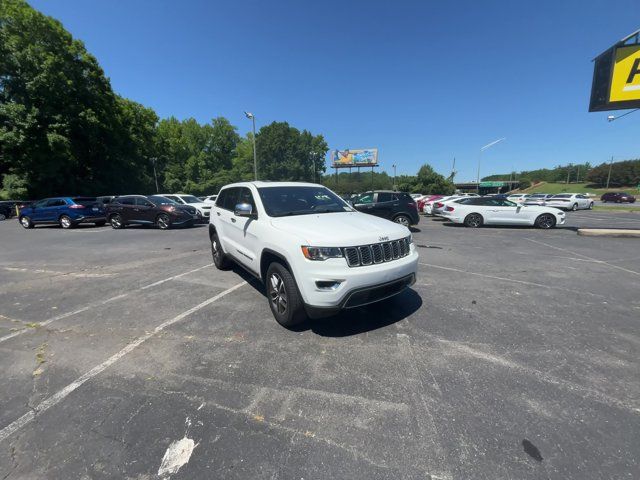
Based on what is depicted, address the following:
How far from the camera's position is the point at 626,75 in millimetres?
11477

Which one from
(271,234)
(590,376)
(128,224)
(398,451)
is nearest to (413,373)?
(398,451)

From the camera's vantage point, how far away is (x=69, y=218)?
14.7 metres

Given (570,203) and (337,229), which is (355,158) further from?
(337,229)

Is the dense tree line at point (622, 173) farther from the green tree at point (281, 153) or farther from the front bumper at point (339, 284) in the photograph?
the front bumper at point (339, 284)

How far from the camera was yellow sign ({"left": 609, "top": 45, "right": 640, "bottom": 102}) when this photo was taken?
1126cm

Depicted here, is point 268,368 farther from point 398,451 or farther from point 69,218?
point 69,218

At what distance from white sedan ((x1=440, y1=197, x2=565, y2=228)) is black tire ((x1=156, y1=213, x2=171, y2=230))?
547 inches

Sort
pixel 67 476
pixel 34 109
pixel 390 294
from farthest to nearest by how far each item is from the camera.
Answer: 1. pixel 34 109
2. pixel 390 294
3. pixel 67 476

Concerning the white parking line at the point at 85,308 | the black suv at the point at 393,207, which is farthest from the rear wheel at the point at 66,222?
the black suv at the point at 393,207

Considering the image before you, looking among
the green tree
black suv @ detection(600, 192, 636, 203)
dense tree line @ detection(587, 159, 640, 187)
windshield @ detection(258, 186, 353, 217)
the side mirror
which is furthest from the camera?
dense tree line @ detection(587, 159, 640, 187)

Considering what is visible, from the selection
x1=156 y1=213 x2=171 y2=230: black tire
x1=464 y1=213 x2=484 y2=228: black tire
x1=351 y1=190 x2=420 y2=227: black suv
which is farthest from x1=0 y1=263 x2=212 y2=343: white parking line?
x1=464 y1=213 x2=484 y2=228: black tire

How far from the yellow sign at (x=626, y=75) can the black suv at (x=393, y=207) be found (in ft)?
30.8

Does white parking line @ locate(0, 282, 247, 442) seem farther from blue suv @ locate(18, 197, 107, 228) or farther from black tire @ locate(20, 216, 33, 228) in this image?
black tire @ locate(20, 216, 33, 228)

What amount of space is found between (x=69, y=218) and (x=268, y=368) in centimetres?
1731
